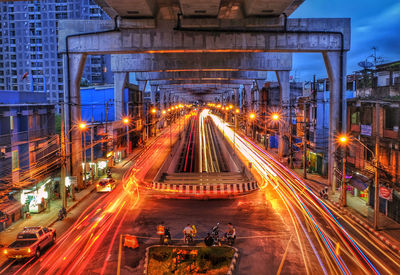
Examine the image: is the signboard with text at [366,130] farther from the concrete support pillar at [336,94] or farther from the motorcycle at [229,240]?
the motorcycle at [229,240]

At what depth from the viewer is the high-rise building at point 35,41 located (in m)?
95.0

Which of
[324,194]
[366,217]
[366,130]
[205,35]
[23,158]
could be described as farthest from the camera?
[324,194]

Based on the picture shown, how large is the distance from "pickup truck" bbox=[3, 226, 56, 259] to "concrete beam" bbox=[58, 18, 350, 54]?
1594cm

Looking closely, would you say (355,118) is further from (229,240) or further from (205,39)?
(229,240)

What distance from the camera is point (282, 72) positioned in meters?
44.9

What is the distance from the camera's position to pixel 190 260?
1638 cm

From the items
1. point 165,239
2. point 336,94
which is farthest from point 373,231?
point 336,94

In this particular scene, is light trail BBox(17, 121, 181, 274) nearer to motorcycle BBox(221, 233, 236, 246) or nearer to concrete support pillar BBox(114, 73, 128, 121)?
motorcycle BBox(221, 233, 236, 246)

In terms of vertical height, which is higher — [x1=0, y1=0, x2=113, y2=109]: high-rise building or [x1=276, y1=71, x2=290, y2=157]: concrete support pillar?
[x1=0, y1=0, x2=113, y2=109]: high-rise building

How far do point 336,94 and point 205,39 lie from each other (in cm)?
1226

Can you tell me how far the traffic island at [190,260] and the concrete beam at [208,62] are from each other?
2494 cm

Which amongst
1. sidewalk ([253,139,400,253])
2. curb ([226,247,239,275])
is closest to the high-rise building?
sidewalk ([253,139,400,253])

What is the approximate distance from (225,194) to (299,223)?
327 inches

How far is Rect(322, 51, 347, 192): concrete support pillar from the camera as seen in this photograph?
96.5 feet
